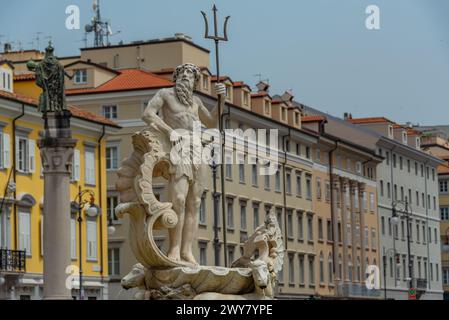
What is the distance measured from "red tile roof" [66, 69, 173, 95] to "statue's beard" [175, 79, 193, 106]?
4722 cm

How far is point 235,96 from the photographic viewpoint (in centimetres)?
7800

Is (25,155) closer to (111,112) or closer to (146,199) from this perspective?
(111,112)

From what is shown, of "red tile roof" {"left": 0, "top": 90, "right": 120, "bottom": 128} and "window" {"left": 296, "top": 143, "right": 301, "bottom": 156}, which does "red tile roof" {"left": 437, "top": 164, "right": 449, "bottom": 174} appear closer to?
"window" {"left": 296, "top": 143, "right": 301, "bottom": 156}

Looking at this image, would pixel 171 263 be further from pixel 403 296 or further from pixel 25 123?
pixel 403 296

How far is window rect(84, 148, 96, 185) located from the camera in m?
63.2

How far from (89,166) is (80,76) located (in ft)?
24.5

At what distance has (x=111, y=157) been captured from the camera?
224ft

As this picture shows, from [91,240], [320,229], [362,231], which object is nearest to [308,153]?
[320,229]

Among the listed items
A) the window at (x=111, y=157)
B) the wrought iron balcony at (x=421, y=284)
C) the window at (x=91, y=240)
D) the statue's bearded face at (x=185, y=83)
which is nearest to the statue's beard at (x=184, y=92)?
the statue's bearded face at (x=185, y=83)

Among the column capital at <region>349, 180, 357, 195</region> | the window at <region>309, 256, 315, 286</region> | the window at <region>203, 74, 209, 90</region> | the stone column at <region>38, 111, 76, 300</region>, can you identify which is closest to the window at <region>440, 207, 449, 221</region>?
the column capital at <region>349, 180, 357, 195</region>

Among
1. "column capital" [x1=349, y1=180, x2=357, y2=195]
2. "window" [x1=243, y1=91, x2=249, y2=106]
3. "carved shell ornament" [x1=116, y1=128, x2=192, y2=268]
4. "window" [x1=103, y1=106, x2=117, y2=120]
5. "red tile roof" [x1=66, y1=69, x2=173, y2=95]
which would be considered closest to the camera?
"carved shell ornament" [x1=116, y1=128, x2=192, y2=268]

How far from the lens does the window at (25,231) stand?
57.5m

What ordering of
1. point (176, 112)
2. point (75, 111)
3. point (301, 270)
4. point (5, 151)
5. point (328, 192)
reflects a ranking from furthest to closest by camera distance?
point (328, 192), point (301, 270), point (75, 111), point (5, 151), point (176, 112)
